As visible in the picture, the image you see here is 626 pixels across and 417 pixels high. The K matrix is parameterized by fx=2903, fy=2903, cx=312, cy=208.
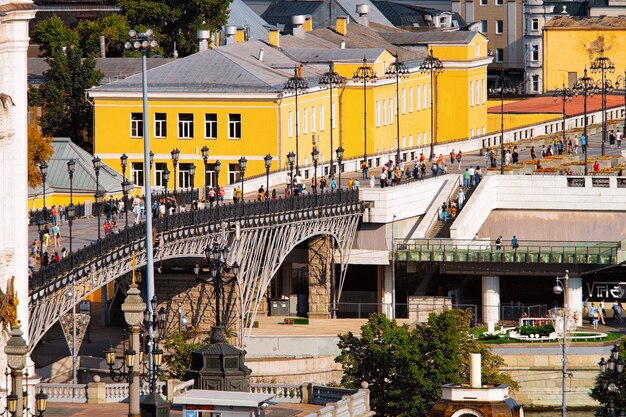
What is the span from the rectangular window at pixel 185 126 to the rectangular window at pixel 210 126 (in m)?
0.71

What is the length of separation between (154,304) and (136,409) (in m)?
16.1

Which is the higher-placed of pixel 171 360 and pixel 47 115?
pixel 47 115

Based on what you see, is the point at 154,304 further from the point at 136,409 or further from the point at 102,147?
the point at 102,147

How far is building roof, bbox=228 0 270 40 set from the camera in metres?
182

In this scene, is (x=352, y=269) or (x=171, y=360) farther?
(x=352, y=269)

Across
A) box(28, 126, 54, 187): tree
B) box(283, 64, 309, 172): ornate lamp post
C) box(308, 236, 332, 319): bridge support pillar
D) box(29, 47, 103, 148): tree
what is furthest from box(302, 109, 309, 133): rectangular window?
box(28, 126, 54, 187): tree

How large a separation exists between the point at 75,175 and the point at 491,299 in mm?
Result: 18427

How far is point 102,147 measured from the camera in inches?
5482

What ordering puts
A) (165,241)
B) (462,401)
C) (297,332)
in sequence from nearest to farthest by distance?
(462,401), (165,241), (297,332)

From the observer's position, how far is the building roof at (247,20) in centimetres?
18212

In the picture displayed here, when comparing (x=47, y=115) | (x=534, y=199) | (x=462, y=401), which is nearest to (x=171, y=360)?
(x=462, y=401)

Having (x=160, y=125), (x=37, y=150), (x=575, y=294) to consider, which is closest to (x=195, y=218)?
(x=37, y=150)

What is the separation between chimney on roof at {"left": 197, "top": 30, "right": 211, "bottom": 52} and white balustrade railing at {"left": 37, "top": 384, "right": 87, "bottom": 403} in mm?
78373

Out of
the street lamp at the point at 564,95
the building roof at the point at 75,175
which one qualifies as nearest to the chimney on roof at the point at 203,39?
the street lamp at the point at 564,95
